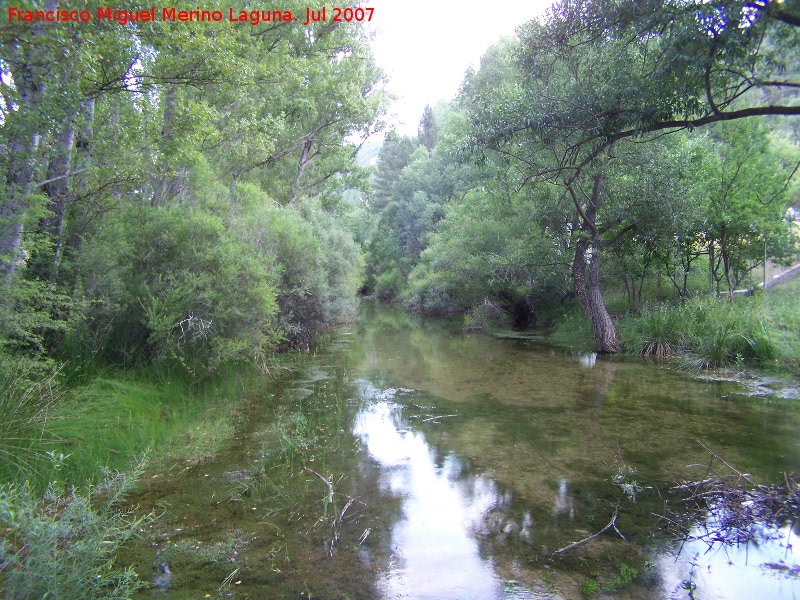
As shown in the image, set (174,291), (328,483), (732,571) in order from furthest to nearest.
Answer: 1. (174,291)
2. (328,483)
3. (732,571)

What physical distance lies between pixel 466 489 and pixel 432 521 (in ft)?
2.50

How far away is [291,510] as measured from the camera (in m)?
5.02

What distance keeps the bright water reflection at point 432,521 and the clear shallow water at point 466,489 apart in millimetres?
16

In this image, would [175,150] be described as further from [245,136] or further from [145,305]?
[245,136]

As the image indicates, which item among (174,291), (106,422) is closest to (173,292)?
(174,291)

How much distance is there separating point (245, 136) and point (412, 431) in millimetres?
8802

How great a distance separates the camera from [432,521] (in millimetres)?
4949

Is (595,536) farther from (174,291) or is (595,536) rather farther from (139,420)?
(174,291)

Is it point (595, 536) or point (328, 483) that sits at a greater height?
point (328, 483)

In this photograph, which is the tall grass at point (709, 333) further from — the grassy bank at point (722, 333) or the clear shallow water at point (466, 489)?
the clear shallow water at point (466, 489)

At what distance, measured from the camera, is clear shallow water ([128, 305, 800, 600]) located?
12.9 ft

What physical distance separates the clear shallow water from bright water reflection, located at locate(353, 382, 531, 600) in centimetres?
2

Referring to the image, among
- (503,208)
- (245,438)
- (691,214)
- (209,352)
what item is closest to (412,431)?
(245,438)

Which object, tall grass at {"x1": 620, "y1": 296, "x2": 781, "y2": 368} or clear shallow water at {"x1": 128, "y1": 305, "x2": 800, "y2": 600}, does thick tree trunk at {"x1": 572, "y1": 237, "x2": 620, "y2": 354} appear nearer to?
tall grass at {"x1": 620, "y1": 296, "x2": 781, "y2": 368}
